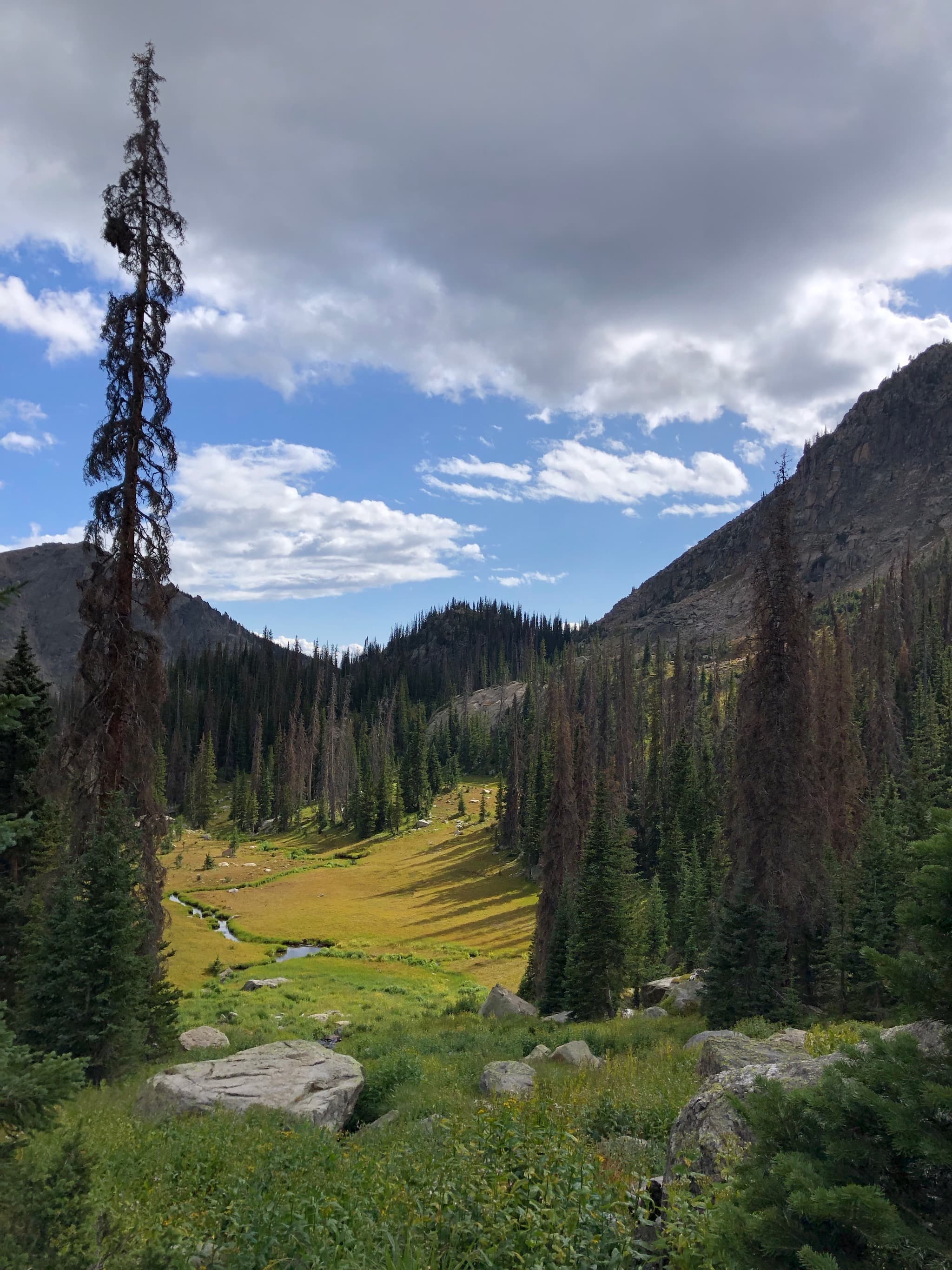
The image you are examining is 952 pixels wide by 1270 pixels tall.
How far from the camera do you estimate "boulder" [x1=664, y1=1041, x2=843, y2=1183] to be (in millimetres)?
6105

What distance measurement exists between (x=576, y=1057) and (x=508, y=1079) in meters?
2.65

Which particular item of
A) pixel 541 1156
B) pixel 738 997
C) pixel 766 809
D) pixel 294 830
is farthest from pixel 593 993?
pixel 294 830

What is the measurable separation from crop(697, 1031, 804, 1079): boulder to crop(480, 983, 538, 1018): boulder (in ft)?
55.2

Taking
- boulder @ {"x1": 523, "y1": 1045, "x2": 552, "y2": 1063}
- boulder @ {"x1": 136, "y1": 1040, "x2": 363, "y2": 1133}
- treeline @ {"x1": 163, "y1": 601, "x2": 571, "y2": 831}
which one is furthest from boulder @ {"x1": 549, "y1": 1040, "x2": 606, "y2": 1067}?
treeline @ {"x1": 163, "y1": 601, "x2": 571, "y2": 831}

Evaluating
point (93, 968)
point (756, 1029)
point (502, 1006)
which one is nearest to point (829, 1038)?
point (756, 1029)

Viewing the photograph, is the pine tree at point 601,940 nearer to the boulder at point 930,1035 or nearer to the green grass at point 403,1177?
the green grass at point 403,1177

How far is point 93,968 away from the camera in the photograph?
1258 centimetres

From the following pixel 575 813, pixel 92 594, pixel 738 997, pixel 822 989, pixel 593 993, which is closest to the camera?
pixel 92 594

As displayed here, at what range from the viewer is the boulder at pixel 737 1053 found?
28.0 ft

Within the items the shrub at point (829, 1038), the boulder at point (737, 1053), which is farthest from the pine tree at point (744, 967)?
the boulder at point (737, 1053)

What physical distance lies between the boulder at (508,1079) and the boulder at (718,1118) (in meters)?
3.99

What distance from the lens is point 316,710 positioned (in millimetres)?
140875

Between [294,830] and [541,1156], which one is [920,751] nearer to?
[541,1156]

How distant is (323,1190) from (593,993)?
21.0 m
